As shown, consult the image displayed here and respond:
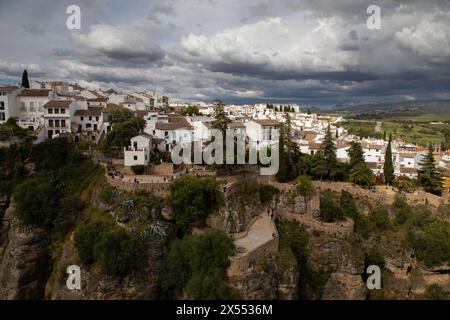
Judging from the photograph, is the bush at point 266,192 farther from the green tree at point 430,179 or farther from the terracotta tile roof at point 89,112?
the terracotta tile roof at point 89,112

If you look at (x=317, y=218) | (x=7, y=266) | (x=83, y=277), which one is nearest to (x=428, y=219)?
(x=317, y=218)

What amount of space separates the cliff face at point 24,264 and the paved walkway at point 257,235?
20954mm

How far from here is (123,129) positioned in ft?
135

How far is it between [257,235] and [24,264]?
23.5m

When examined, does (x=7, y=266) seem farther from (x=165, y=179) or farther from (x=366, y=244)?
(x=366, y=244)

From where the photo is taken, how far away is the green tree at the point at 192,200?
101 ft

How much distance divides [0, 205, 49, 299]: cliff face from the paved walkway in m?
21.0

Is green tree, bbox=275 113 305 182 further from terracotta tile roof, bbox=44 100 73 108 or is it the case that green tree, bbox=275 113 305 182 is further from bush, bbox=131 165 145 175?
terracotta tile roof, bbox=44 100 73 108

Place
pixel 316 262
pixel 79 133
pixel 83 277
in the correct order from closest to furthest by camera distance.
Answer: pixel 83 277 < pixel 316 262 < pixel 79 133

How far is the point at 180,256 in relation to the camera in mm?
28562

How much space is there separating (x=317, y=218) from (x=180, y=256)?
613 inches

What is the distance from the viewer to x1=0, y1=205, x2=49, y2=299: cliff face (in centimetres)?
3459

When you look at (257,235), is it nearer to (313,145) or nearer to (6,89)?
(313,145)

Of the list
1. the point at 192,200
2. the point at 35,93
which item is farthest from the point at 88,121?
the point at 192,200
